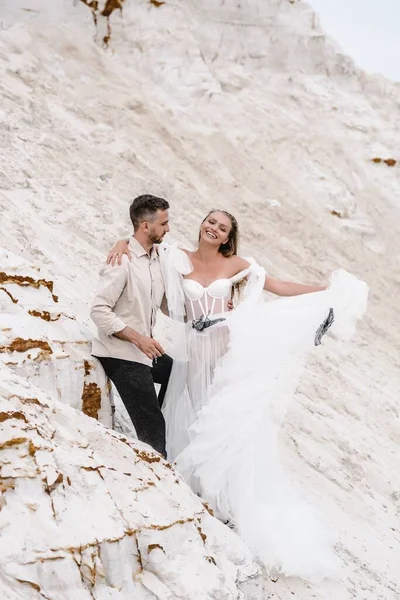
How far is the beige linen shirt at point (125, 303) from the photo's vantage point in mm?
3666

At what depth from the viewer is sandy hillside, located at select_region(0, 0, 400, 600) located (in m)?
6.45

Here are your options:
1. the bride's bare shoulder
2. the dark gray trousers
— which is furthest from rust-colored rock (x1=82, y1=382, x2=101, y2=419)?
the bride's bare shoulder

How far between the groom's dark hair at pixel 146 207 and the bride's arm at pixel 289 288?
86 centimetres

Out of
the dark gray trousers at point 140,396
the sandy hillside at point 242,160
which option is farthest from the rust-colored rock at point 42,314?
the sandy hillside at point 242,160

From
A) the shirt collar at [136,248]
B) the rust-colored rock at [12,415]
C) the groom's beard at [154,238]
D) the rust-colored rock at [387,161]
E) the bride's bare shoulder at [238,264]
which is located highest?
the rust-colored rock at [387,161]

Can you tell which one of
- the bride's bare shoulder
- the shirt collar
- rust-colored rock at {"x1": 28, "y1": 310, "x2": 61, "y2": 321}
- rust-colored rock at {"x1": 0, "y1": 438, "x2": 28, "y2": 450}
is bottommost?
rust-colored rock at {"x1": 0, "y1": 438, "x2": 28, "y2": 450}

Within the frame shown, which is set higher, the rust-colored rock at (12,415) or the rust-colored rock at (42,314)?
the rust-colored rock at (42,314)

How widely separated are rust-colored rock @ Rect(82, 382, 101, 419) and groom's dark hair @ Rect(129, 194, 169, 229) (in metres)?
0.93

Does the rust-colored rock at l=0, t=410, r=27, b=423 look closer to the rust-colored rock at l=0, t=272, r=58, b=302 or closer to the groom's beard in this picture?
the rust-colored rock at l=0, t=272, r=58, b=302

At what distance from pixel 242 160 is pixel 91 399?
7.95 metres

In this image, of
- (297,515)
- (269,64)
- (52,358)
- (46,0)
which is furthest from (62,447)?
(269,64)

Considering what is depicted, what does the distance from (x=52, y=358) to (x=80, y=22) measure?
9.28m

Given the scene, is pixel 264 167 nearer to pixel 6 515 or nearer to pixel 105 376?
pixel 105 376

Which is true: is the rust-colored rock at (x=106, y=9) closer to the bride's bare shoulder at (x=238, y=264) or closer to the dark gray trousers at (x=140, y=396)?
the bride's bare shoulder at (x=238, y=264)
